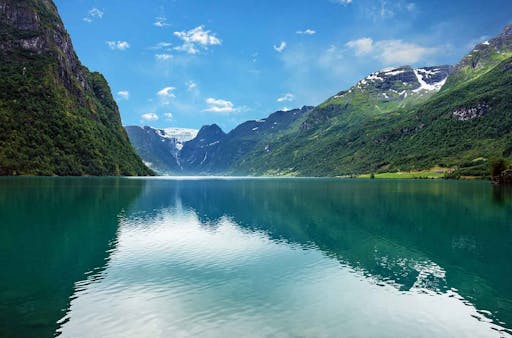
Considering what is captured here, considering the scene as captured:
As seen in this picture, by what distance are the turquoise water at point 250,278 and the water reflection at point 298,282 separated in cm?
14

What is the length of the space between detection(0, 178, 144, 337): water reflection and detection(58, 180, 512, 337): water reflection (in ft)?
4.73

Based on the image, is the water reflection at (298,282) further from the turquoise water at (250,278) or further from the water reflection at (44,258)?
the water reflection at (44,258)

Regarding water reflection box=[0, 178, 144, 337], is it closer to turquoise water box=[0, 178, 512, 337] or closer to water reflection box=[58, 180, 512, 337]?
turquoise water box=[0, 178, 512, 337]

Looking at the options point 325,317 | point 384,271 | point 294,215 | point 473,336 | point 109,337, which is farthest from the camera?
point 294,215

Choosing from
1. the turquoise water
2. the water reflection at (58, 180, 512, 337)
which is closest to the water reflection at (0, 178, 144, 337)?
the turquoise water

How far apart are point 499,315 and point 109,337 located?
25.4 meters

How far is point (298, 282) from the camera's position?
32094mm

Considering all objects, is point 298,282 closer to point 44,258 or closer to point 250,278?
point 250,278

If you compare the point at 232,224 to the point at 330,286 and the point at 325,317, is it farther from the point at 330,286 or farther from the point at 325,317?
the point at 325,317

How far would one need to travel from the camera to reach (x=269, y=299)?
89.5 feet

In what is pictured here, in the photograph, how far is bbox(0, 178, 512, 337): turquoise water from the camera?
22578 millimetres

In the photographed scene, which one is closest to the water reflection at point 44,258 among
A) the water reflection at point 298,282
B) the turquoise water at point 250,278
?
the turquoise water at point 250,278

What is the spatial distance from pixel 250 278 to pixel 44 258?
21.6m

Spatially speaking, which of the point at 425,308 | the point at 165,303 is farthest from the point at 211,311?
the point at 425,308
